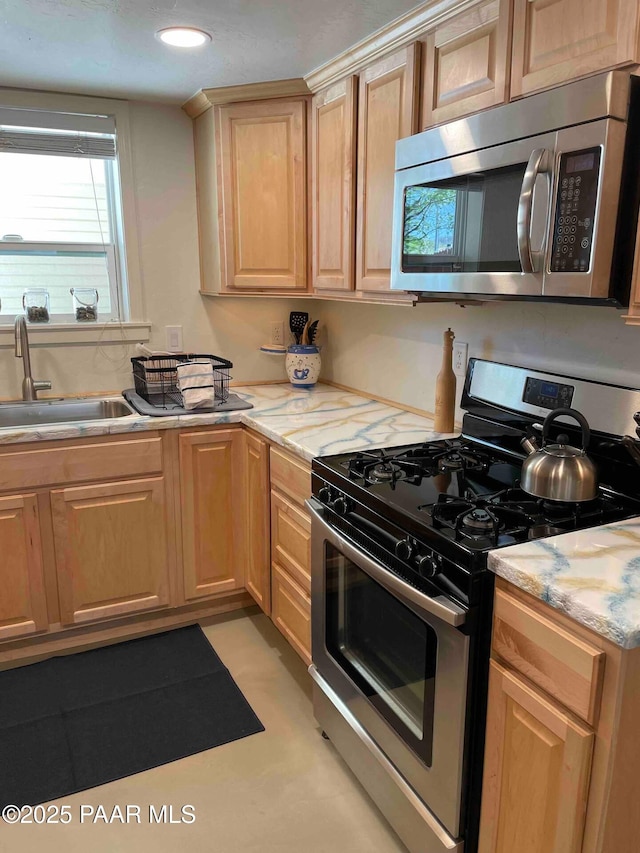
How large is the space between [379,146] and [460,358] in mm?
754

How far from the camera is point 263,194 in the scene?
2.67 meters

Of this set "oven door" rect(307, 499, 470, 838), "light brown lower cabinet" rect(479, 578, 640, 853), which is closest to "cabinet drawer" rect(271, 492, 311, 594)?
"oven door" rect(307, 499, 470, 838)

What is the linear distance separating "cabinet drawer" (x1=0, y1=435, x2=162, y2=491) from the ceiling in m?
1.32

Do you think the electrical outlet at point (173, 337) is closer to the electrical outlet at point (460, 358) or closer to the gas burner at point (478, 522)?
the electrical outlet at point (460, 358)

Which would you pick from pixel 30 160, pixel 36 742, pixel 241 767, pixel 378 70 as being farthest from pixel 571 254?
pixel 30 160

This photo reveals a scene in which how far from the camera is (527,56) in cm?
150

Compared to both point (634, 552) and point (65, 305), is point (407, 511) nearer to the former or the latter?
point (634, 552)

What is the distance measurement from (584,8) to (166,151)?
198 cm

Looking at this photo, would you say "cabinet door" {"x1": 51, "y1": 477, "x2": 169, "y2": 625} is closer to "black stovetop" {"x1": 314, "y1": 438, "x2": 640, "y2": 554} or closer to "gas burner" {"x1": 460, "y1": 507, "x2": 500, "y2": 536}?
"black stovetop" {"x1": 314, "y1": 438, "x2": 640, "y2": 554}

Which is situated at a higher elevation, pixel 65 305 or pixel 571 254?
pixel 571 254

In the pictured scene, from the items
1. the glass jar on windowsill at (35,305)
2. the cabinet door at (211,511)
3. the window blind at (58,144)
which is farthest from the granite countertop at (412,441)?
the window blind at (58,144)

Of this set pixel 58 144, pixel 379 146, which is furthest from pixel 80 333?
pixel 379 146

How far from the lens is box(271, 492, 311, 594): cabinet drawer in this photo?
2123mm

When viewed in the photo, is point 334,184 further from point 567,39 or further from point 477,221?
point 567,39
